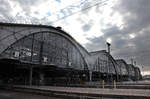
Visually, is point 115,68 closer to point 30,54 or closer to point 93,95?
point 30,54

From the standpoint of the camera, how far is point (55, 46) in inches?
1624

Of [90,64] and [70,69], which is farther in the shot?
[90,64]

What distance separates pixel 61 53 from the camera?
1697 inches

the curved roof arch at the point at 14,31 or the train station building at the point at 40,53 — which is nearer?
the curved roof arch at the point at 14,31

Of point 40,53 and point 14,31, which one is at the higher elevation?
point 14,31

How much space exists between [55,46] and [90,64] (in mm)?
24218

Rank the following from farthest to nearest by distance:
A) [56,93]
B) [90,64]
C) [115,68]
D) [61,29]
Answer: [115,68] → [90,64] → [61,29] → [56,93]

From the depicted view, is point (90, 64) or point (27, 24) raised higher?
point (27, 24)

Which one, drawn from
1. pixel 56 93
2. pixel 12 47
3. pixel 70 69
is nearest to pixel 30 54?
pixel 12 47

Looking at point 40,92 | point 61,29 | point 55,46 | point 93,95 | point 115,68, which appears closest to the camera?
point 93,95

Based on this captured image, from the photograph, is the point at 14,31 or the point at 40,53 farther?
the point at 40,53

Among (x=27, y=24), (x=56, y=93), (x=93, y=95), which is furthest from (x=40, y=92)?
(x=27, y=24)

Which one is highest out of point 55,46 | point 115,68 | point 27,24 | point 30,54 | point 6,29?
point 27,24

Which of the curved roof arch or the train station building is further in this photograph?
the train station building
